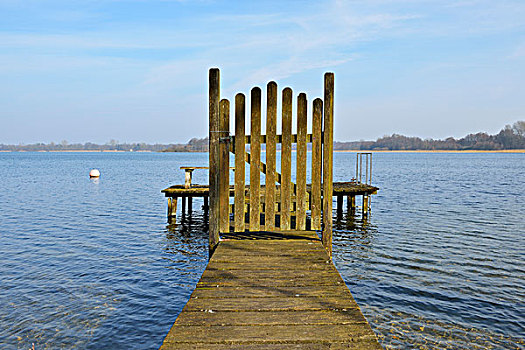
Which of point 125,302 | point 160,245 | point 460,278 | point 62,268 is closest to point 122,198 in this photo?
point 160,245

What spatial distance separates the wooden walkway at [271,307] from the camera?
3.52 metres

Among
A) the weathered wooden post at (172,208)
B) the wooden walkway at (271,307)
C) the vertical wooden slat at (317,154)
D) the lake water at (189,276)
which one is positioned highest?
the vertical wooden slat at (317,154)

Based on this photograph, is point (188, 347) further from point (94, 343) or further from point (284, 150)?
point (94, 343)

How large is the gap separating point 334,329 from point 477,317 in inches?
255

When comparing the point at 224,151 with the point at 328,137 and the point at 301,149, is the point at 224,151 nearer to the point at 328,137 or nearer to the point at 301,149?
the point at 301,149

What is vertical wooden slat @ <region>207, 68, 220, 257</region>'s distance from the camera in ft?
22.2

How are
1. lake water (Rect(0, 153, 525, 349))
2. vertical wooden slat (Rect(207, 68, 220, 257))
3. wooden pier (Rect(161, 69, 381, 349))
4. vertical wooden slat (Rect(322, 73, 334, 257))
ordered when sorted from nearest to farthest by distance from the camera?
wooden pier (Rect(161, 69, 381, 349)) → vertical wooden slat (Rect(207, 68, 220, 257)) → vertical wooden slat (Rect(322, 73, 334, 257)) → lake water (Rect(0, 153, 525, 349))

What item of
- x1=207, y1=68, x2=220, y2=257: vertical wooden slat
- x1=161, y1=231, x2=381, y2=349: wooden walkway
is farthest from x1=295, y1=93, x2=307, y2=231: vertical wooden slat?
x1=207, y1=68, x2=220, y2=257: vertical wooden slat

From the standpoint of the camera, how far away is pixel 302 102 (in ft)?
22.9

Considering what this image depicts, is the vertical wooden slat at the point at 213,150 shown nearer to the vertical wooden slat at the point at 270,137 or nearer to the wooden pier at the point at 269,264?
the wooden pier at the point at 269,264

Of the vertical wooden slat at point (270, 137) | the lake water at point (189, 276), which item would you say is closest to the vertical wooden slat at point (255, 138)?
the vertical wooden slat at point (270, 137)

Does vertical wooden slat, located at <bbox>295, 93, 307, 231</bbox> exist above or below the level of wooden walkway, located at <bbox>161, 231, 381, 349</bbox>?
above

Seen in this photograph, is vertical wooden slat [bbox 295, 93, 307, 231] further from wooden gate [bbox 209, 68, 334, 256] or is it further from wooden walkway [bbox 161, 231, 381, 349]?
wooden walkway [bbox 161, 231, 381, 349]

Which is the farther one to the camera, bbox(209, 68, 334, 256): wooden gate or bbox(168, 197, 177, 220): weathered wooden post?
bbox(168, 197, 177, 220): weathered wooden post
